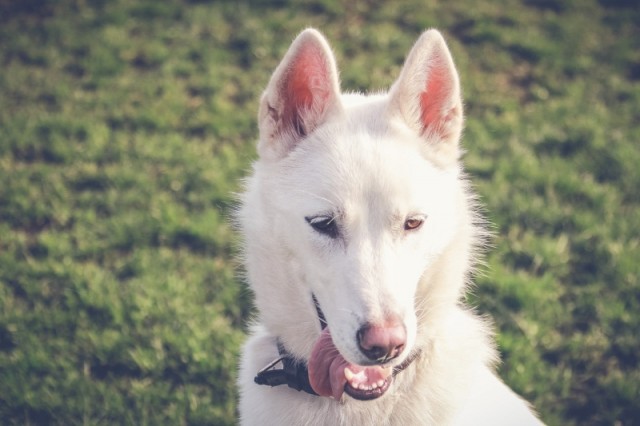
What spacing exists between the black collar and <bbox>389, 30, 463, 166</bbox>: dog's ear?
83 cm

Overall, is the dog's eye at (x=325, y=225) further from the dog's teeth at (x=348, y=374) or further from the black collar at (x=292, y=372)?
the dog's teeth at (x=348, y=374)

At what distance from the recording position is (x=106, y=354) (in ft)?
11.4

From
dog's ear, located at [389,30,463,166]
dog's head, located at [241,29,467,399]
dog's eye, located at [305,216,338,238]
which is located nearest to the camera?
dog's head, located at [241,29,467,399]

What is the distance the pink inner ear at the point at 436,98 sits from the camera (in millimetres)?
2430

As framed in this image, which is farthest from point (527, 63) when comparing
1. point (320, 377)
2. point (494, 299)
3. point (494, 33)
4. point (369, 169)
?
point (320, 377)

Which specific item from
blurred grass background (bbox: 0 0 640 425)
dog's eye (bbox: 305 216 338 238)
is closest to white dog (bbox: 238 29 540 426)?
dog's eye (bbox: 305 216 338 238)

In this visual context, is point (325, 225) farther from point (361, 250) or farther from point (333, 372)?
point (333, 372)

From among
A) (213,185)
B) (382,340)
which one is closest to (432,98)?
(382,340)

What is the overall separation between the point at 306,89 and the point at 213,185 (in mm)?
2355

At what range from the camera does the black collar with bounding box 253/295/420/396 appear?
7.70 feet

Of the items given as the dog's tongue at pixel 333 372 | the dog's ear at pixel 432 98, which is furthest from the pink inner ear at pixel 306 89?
the dog's tongue at pixel 333 372

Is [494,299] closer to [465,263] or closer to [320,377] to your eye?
[465,263]

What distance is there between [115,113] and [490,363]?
4.12 m

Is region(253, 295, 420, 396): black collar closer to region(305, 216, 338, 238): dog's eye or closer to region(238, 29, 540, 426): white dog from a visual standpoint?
region(238, 29, 540, 426): white dog
